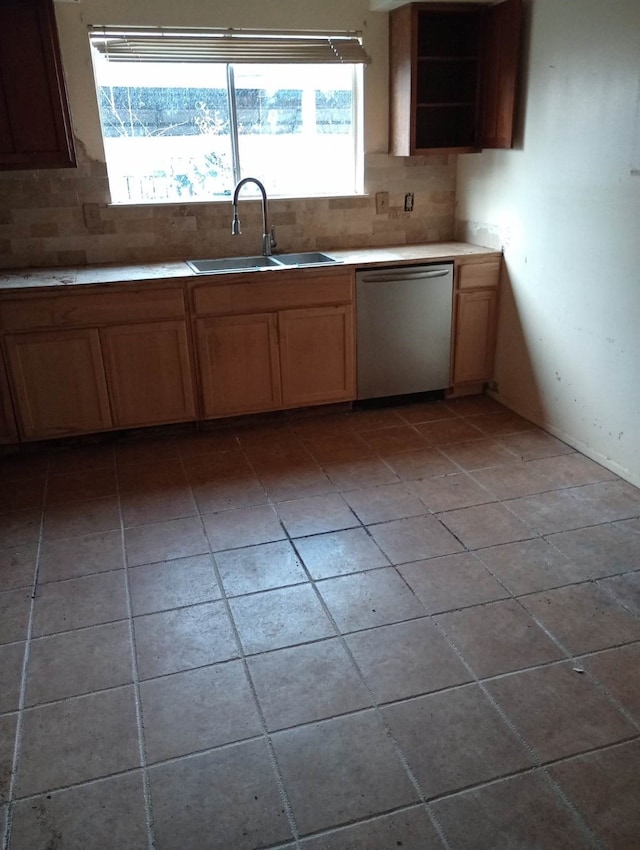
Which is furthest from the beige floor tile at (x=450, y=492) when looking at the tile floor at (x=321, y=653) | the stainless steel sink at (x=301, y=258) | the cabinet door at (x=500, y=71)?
the cabinet door at (x=500, y=71)

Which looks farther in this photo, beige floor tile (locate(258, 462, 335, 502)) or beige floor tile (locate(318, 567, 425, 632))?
beige floor tile (locate(258, 462, 335, 502))

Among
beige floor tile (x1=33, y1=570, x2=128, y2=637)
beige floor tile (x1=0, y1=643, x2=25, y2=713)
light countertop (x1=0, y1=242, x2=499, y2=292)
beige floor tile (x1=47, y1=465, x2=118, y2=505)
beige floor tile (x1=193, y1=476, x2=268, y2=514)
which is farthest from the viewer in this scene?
light countertop (x1=0, y1=242, x2=499, y2=292)

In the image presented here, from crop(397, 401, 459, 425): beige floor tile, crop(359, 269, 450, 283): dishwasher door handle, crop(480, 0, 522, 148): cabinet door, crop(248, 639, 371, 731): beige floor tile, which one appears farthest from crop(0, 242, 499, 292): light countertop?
crop(248, 639, 371, 731): beige floor tile

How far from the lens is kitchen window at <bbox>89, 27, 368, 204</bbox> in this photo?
358cm

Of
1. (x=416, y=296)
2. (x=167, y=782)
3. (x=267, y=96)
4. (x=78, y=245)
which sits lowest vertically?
(x=167, y=782)

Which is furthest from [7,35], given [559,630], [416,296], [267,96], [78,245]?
[559,630]

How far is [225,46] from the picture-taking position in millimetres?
3605

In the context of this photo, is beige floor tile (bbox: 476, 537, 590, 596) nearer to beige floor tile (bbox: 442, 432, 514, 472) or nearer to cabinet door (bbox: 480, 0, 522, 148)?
beige floor tile (bbox: 442, 432, 514, 472)

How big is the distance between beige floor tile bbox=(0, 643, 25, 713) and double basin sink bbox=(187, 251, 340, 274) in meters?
2.24

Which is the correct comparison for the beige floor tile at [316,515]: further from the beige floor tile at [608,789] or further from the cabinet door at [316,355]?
the beige floor tile at [608,789]

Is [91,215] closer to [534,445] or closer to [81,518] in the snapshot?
[81,518]

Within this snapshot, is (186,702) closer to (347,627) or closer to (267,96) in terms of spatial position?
(347,627)

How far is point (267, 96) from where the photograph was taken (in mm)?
3848

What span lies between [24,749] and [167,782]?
41 centimetres
